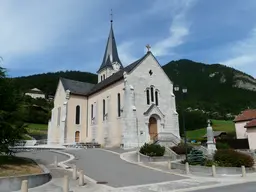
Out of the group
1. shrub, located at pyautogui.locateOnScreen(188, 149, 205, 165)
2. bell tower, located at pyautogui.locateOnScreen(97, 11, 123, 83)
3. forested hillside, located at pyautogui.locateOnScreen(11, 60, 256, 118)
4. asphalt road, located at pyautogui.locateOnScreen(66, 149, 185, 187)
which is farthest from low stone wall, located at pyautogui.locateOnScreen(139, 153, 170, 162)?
forested hillside, located at pyautogui.locateOnScreen(11, 60, 256, 118)

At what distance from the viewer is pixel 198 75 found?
128750 millimetres

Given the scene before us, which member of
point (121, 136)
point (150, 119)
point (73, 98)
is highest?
point (73, 98)

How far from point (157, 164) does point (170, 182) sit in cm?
717

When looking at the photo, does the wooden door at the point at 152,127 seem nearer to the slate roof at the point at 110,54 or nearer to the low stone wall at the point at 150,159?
the low stone wall at the point at 150,159

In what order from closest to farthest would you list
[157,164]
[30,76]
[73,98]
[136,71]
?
[157,164]
[136,71]
[73,98]
[30,76]

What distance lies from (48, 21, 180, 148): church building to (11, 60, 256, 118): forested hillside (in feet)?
174

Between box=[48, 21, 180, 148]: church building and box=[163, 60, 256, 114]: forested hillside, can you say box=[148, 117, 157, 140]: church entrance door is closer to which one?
box=[48, 21, 180, 148]: church building

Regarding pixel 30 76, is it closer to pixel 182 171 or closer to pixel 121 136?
pixel 121 136

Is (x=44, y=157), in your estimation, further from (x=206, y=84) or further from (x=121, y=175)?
(x=206, y=84)

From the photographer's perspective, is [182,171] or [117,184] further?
[182,171]

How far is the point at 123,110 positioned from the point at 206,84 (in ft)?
315

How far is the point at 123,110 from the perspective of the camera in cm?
3162

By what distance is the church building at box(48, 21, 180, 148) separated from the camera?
31.7m

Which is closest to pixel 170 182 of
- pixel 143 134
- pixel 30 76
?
pixel 143 134
